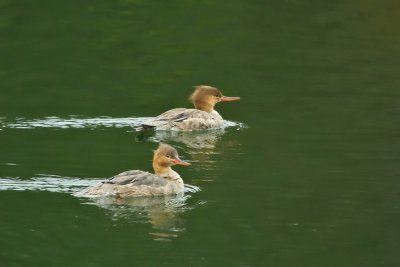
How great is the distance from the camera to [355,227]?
1272cm

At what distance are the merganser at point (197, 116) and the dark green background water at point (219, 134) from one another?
322mm

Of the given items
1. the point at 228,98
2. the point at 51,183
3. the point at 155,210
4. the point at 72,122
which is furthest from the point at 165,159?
the point at 228,98

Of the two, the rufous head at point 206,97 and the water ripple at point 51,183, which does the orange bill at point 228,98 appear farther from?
the water ripple at point 51,183

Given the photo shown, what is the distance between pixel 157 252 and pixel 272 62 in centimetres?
1032

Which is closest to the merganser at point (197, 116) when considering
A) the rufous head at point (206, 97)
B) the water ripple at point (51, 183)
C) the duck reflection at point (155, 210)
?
the rufous head at point (206, 97)

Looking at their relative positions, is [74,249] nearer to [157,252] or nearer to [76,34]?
[157,252]

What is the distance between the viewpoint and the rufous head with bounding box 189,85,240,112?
19.0 m

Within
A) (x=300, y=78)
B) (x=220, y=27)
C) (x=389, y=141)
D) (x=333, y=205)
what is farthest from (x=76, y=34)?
(x=333, y=205)

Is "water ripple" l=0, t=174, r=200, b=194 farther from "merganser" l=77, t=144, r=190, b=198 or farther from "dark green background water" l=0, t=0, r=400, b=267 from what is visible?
"merganser" l=77, t=144, r=190, b=198

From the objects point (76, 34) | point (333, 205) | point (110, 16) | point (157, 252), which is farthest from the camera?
point (110, 16)

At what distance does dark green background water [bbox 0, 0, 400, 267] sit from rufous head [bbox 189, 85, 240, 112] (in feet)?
1.11

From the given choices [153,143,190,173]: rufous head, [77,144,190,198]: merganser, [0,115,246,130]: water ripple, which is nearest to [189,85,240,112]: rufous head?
[0,115,246,130]: water ripple

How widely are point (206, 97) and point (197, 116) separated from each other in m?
0.97

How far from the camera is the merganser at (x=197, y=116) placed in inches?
690
